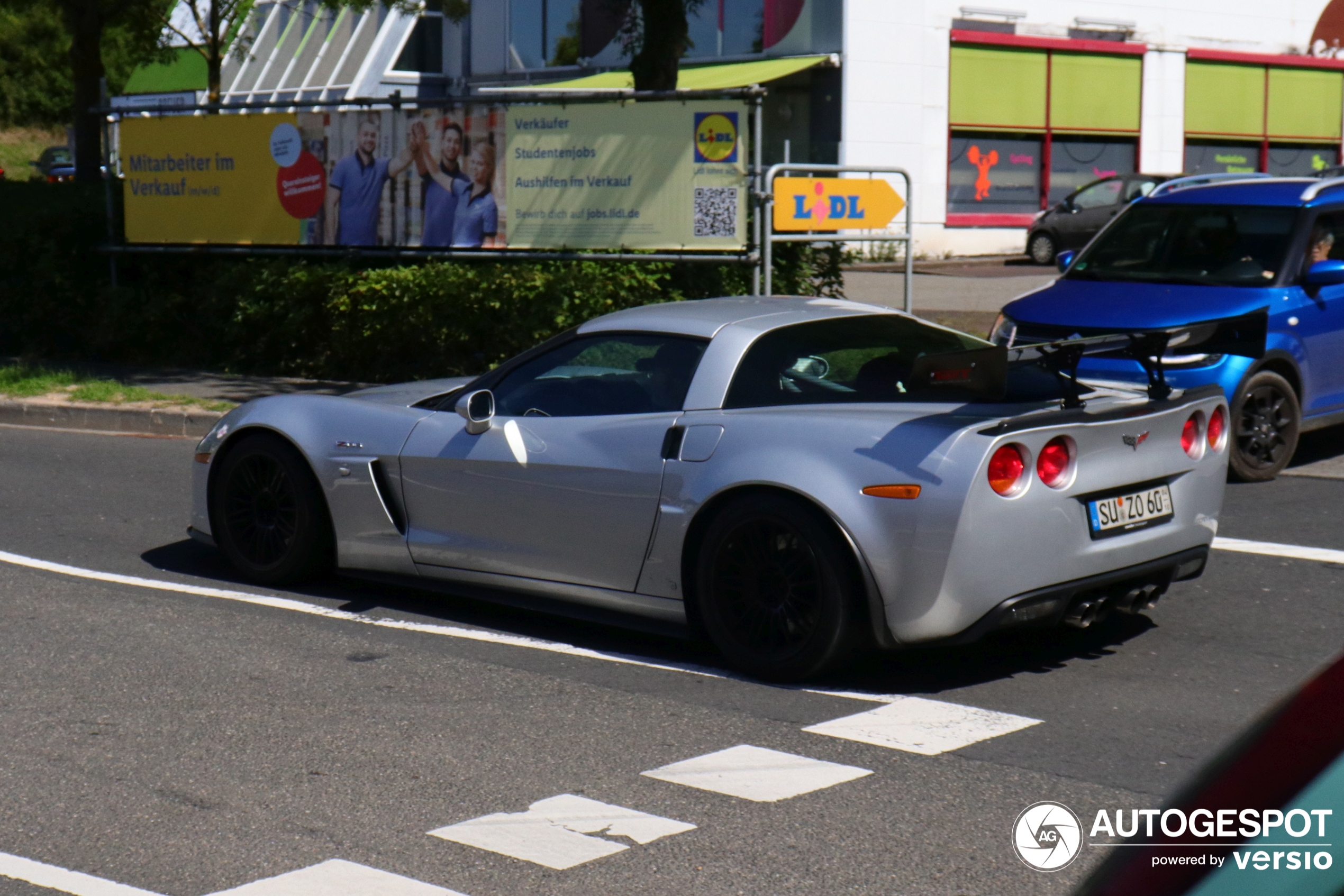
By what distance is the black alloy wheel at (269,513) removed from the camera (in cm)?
670

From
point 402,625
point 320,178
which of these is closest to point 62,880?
point 402,625

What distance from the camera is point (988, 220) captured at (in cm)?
3059

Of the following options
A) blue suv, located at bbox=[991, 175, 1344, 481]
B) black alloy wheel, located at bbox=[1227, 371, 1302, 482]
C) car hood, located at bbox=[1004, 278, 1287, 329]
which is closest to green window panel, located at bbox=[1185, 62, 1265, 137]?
Result: blue suv, located at bbox=[991, 175, 1344, 481]

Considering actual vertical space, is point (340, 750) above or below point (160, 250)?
below

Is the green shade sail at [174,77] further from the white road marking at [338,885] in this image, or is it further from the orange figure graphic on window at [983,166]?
Answer: the white road marking at [338,885]

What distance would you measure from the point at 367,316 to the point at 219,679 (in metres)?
8.34

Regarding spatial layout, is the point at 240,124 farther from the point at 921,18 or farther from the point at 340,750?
the point at 921,18

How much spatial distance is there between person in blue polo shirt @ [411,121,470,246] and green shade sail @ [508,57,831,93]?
41.9 ft

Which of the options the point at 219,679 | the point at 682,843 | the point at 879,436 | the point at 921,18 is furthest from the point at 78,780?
the point at 921,18

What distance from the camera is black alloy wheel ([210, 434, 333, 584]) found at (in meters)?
6.70

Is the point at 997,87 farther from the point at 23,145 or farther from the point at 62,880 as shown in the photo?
the point at 23,145

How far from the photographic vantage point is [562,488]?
592 centimetres

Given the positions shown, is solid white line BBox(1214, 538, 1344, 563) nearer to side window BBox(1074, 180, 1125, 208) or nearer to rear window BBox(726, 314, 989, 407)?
rear window BBox(726, 314, 989, 407)

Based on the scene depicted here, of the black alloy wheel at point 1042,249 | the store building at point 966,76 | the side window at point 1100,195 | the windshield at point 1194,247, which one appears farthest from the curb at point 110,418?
the side window at point 1100,195
